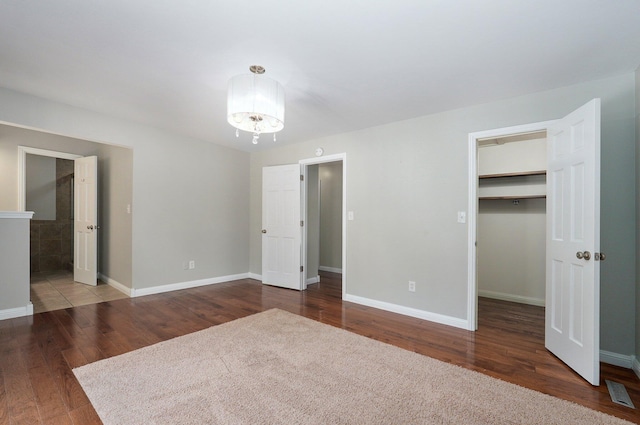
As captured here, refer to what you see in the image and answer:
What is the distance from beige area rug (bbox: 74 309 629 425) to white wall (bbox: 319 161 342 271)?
3684 mm

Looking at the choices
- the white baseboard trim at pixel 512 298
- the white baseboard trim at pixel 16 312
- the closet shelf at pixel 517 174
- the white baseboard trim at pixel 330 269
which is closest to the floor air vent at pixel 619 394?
the white baseboard trim at pixel 512 298

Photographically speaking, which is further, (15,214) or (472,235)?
(15,214)

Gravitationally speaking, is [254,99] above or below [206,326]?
above

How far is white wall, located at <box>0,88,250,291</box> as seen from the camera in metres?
3.68

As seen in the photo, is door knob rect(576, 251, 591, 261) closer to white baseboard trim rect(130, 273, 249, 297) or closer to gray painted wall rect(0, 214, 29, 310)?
white baseboard trim rect(130, 273, 249, 297)

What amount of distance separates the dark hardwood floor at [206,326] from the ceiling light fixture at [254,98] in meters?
2.18

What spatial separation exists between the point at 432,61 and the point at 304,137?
8.17 feet

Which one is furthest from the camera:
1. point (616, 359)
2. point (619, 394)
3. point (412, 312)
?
point (412, 312)

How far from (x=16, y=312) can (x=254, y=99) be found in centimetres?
366

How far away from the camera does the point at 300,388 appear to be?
6.58ft

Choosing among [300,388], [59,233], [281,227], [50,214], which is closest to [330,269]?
[281,227]

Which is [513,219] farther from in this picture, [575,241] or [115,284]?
[115,284]

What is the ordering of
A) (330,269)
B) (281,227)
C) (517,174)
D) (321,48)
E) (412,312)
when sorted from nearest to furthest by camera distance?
(321,48), (412,312), (517,174), (281,227), (330,269)

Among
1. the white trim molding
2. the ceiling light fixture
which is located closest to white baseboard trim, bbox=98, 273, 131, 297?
the white trim molding
